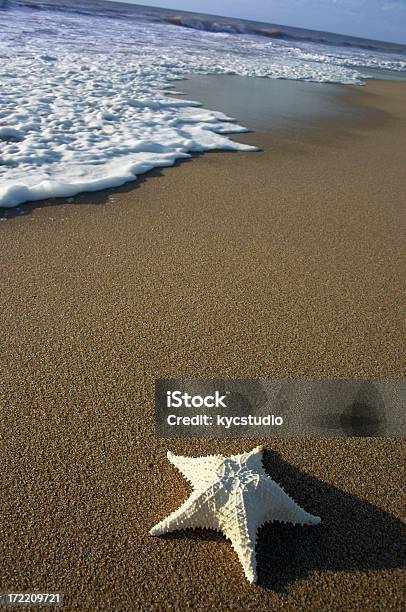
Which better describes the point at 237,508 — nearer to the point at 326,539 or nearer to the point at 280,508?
the point at 280,508

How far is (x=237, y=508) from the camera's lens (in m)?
1.61

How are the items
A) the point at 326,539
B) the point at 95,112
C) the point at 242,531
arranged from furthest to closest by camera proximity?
the point at 95,112 < the point at 326,539 < the point at 242,531

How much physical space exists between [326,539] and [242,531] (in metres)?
0.36

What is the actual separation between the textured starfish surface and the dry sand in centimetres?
7

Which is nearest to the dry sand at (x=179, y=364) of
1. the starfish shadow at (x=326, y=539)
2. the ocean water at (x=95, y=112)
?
the starfish shadow at (x=326, y=539)

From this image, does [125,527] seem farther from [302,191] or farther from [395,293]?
[302,191]

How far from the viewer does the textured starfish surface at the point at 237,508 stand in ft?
5.19

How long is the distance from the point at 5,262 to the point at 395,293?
8.33ft

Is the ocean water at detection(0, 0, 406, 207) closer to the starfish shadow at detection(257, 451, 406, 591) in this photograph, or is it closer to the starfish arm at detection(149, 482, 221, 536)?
the starfish arm at detection(149, 482, 221, 536)

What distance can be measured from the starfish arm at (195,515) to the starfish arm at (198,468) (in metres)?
0.03

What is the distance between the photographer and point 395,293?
312cm

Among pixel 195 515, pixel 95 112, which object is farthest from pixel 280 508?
pixel 95 112

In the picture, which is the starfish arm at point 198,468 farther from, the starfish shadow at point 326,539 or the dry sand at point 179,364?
the starfish shadow at point 326,539

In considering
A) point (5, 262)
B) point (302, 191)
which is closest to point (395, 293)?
point (302, 191)
